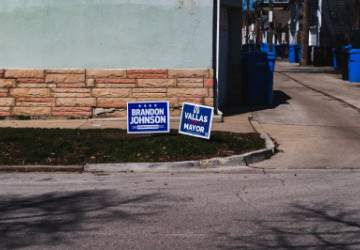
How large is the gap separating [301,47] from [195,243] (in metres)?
40.4

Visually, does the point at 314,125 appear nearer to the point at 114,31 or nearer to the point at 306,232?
the point at 114,31

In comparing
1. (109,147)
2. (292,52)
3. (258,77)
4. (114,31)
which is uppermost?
(114,31)

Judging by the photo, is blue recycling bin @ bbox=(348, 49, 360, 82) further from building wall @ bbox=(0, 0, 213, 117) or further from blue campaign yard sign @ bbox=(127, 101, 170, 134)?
blue campaign yard sign @ bbox=(127, 101, 170, 134)

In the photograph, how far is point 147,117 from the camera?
11.7 meters

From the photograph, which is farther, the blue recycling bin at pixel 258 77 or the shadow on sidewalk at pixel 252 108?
the blue recycling bin at pixel 258 77

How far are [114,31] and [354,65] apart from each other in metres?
14.0

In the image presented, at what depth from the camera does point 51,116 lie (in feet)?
49.5

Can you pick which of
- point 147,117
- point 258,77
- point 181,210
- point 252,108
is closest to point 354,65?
point 258,77

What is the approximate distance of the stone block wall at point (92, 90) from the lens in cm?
1483

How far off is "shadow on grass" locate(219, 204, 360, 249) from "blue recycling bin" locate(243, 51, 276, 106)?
10686mm

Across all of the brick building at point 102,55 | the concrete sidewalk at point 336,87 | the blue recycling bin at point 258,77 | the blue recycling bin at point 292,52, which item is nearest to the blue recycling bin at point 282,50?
the blue recycling bin at point 292,52

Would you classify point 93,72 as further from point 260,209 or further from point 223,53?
point 260,209

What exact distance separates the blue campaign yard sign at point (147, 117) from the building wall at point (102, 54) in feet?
10.5

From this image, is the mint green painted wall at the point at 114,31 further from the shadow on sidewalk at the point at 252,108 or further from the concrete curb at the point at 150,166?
the concrete curb at the point at 150,166
